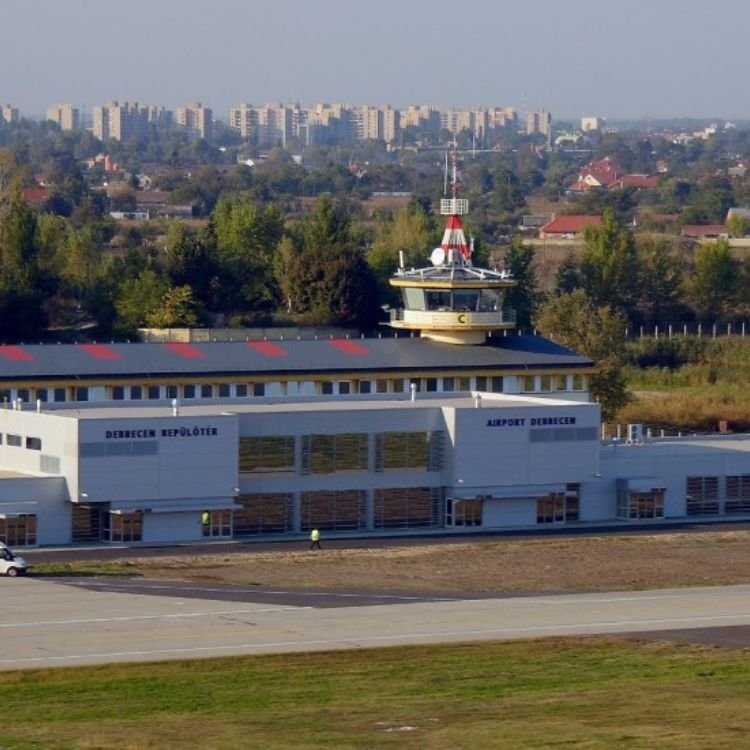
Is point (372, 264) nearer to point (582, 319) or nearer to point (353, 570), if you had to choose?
point (582, 319)

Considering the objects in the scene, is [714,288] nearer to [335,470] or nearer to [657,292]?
[657,292]

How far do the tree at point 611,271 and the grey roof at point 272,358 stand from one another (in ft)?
170

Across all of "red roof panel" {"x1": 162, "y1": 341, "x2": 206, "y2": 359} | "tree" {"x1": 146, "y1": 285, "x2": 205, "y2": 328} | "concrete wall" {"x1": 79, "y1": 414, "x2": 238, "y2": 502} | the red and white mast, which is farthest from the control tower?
"tree" {"x1": 146, "y1": 285, "x2": 205, "y2": 328}

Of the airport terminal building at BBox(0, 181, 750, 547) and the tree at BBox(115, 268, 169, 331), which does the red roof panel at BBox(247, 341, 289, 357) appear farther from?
the tree at BBox(115, 268, 169, 331)

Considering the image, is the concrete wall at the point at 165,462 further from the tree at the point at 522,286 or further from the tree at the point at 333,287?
the tree at the point at 522,286

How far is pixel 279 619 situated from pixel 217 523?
62.6ft

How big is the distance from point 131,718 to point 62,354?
169 ft

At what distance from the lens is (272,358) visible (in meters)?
103

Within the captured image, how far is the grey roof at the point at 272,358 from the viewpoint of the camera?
327 ft

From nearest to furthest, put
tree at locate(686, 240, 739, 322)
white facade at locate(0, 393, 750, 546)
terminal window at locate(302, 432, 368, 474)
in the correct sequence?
white facade at locate(0, 393, 750, 546)
terminal window at locate(302, 432, 368, 474)
tree at locate(686, 240, 739, 322)

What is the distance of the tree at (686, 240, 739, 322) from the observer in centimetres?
16512

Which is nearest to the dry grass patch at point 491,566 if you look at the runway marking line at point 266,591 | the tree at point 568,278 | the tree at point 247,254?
the runway marking line at point 266,591

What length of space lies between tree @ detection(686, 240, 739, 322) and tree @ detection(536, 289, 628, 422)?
3413 cm

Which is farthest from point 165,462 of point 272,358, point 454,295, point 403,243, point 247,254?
point 403,243
